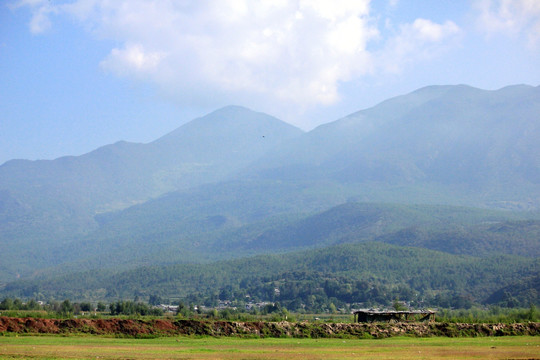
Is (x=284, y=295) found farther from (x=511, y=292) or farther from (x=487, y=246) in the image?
(x=487, y=246)

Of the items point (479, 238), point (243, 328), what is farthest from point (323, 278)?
point (243, 328)

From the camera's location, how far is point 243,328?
39.0 metres

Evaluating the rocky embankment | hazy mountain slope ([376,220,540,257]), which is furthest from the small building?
hazy mountain slope ([376,220,540,257])

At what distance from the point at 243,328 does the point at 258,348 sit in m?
6.46

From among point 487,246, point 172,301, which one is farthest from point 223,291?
point 487,246

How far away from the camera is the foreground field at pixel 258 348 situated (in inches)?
1141

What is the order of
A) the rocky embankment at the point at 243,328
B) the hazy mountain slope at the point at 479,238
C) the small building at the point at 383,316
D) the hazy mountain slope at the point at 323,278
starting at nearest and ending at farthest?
1. the rocky embankment at the point at 243,328
2. the small building at the point at 383,316
3. the hazy mountain slope at the point at 323,278
4. the hazy mountain slope at the point at 479,238

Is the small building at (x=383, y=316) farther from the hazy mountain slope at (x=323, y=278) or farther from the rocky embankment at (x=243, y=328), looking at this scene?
the hazy mountain slope at (x=323, y=278)

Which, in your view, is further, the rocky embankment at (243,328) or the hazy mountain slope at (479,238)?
the hazy mountain slope at (479,238)

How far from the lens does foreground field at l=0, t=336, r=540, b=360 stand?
2898cm

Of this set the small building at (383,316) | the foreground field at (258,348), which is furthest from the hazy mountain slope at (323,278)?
the foreground field at (258,348)

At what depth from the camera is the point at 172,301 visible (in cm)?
11125

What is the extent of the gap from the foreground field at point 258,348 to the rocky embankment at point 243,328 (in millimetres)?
1311

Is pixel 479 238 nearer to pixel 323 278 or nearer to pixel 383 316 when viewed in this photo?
pixel 323 278
